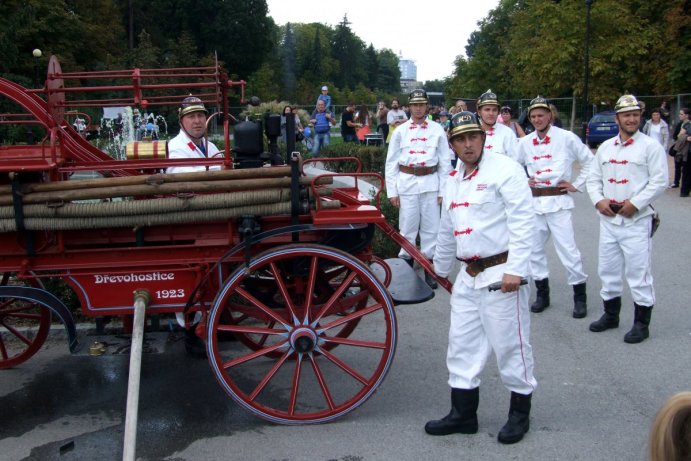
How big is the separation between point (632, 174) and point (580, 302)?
4.39 ft

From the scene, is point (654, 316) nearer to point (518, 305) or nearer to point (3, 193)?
point (518, 305)

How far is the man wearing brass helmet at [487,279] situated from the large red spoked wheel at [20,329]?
2.84 metres

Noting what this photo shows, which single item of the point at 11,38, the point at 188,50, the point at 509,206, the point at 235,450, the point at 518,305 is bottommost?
the point at 235,450

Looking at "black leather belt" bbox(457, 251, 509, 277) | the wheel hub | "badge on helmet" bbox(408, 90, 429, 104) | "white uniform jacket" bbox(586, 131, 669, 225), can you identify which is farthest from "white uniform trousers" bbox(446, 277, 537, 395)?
"badge on helmet" bbox(408, 90, 429, 104)

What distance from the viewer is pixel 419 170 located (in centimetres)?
713

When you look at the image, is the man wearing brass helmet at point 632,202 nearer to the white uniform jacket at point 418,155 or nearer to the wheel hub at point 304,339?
the white uniform jacket at point 418,155

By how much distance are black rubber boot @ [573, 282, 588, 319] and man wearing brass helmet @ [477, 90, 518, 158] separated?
142cm

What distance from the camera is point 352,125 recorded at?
773 inches

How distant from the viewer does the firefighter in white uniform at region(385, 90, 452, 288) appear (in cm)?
706

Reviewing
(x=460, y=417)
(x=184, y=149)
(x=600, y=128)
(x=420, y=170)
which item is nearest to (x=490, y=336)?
(x=460, y=417)

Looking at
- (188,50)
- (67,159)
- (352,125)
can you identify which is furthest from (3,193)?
(188,50)

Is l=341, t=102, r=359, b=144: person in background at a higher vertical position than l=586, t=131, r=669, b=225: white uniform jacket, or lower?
higher

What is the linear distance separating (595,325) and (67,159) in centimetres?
435

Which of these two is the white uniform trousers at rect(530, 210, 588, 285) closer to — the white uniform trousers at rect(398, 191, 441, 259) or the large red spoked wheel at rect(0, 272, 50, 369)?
the white uniform trousers at rect(398, 191, 441, 259)
